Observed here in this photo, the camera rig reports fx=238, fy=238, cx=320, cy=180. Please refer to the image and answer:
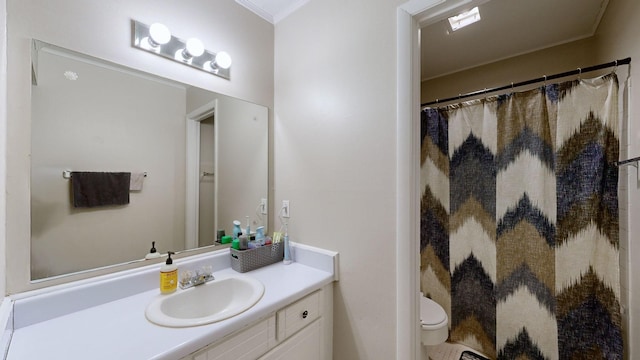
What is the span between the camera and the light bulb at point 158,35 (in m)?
1.09

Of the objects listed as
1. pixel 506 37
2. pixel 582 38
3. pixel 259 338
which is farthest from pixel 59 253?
pixel 582 38

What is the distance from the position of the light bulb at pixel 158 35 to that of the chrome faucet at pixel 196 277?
1091 mm

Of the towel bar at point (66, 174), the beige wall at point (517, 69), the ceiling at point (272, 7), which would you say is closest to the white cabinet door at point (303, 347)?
the towel bar at point (66, 174)

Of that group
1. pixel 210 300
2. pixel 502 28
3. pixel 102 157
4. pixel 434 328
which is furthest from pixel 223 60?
pixel 434 328

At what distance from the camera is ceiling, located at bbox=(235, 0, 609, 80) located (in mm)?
1482

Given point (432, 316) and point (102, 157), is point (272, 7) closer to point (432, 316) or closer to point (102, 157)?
point (102, 157)

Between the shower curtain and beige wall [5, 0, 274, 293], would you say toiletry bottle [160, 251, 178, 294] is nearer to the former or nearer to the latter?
beige wall [5, 0, 274, 293]

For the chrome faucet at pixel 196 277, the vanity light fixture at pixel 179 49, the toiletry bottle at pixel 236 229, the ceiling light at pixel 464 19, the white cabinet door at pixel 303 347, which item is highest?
the ceiling light at pixel 464 19

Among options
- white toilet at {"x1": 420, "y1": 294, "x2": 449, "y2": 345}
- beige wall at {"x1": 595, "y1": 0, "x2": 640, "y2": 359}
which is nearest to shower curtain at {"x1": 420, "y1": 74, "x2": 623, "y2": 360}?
beige wall at {"x1": 595, "y1": 0, "x2": 640, "y2": 359}

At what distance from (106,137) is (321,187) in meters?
1.01

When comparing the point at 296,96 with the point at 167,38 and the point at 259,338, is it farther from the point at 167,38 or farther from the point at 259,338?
the point at 259,338

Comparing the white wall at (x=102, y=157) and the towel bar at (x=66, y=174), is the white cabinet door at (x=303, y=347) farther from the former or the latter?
the towel bar at (x=66, y=174)

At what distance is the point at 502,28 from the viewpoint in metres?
1.70

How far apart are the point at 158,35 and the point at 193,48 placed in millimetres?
158
